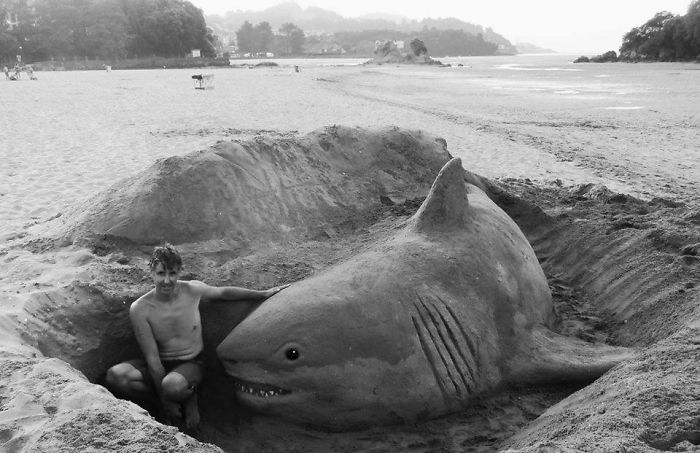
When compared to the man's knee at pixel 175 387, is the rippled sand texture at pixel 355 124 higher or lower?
lower

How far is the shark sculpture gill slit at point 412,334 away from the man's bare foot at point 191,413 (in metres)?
0.29

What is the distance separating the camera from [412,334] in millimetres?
4262

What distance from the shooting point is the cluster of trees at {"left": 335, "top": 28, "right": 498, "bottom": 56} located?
528 feet

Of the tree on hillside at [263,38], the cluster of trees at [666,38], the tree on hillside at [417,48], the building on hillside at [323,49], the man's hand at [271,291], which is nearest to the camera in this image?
the man's hand at [271,291]

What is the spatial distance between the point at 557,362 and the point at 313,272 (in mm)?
1926

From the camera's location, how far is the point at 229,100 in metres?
25.6

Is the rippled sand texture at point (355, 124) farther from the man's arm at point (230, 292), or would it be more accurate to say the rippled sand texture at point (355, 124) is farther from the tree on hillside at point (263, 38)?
the tree on hillside at point (263, 38)

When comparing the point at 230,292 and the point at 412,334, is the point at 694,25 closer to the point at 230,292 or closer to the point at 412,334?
the point at 412,334

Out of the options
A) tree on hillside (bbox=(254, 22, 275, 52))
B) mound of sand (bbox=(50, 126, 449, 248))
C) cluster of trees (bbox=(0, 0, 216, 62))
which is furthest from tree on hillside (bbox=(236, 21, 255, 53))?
mound of sand (bbox=(50, 126, 449, 248))

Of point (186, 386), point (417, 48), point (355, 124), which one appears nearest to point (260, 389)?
point (186, 386)

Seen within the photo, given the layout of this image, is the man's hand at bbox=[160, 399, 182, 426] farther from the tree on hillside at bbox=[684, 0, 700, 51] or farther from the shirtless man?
the tree on hillside at bbox=[684, 0, 700, 51]

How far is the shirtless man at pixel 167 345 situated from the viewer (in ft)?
13.0

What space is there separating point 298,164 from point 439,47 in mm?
163636

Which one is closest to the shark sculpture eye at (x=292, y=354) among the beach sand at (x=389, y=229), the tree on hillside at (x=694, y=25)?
the beach sand at (x=389, y=229)
